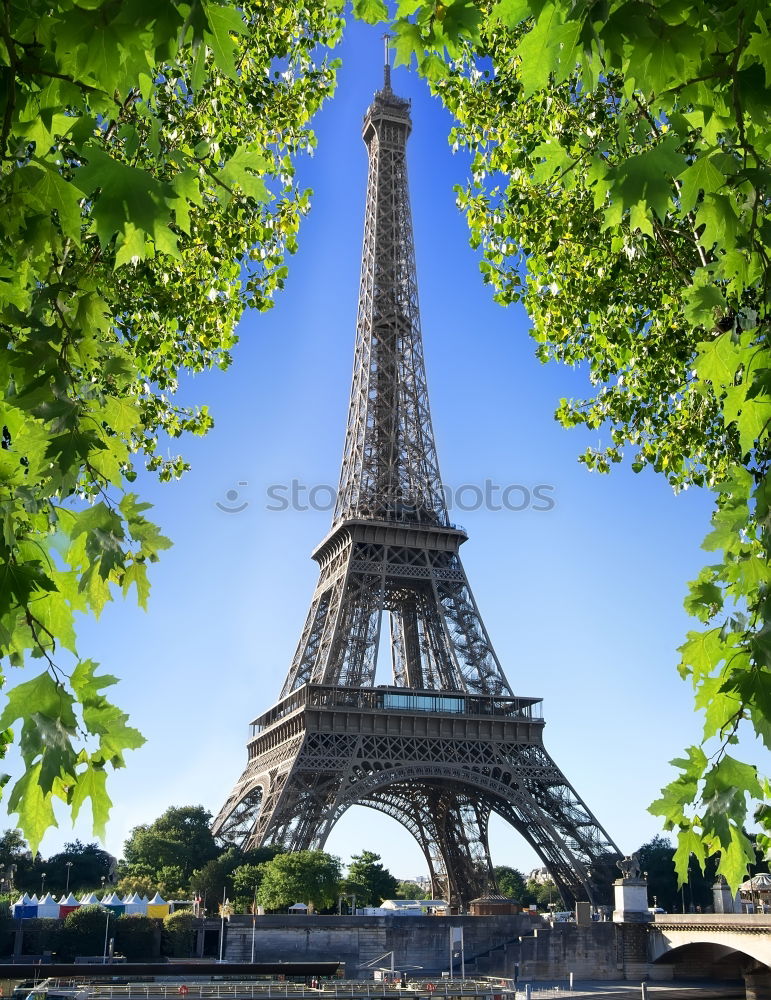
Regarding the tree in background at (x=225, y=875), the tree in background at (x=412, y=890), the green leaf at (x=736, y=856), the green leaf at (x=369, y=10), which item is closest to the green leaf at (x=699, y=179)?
the green leaf at (x=369, y=10)

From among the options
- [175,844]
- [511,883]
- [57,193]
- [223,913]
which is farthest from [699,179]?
[511,883]

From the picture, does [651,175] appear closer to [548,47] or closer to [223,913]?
[548,47]

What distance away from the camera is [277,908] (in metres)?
52.3

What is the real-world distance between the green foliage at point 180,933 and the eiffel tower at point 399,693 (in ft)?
19.7

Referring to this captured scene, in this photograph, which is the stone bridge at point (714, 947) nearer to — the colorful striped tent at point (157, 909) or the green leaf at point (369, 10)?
the colorful striped tent at point (157, 909)

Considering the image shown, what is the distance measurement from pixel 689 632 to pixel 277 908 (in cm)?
5190

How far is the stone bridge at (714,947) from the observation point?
1832 inches

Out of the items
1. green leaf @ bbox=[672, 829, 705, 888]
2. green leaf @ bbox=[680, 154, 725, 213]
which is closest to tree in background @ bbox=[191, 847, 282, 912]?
green leaf @ bbox=[672, 829, 705, 888]

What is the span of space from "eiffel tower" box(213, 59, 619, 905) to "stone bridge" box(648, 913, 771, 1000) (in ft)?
17.5

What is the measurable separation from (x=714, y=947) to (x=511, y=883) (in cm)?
6390

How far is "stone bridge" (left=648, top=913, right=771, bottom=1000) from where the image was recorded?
46.5 meters

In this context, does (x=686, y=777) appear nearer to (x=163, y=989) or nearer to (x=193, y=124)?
(x=193, y=124)

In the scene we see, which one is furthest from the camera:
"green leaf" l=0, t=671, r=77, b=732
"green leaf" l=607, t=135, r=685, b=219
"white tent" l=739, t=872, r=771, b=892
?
"white tent" l=739, t=872, r=771, b=892

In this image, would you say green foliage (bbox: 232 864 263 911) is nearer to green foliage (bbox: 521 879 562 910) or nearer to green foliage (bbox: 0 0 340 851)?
green foliage (bbox: 0 0 340 851)
